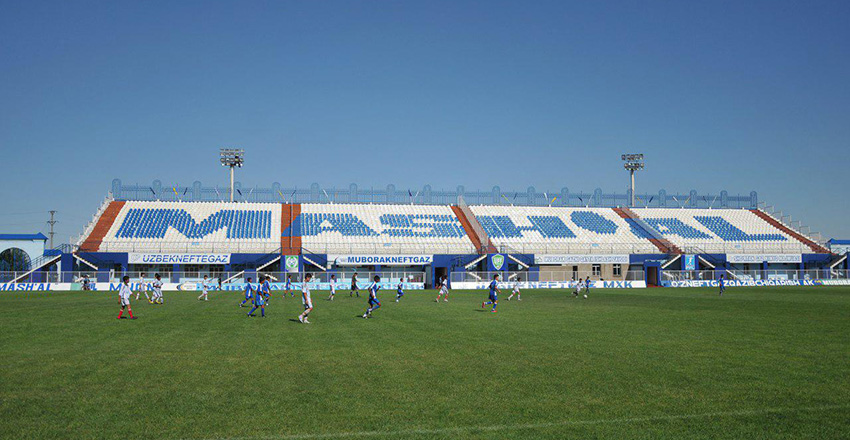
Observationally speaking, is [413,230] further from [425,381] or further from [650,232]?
[425,381]

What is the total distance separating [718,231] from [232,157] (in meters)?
64.1

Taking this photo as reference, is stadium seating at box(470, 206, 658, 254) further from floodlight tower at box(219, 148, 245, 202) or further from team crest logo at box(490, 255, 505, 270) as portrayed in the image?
floodlight tower at box(219, 148, 245, 202)

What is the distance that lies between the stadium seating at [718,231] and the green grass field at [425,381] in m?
53.6

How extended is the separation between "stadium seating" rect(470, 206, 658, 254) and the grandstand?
15 cm

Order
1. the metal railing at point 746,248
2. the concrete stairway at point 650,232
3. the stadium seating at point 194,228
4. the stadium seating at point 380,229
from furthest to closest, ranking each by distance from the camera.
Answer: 1. the metal railing at point 746,248
2. the concrete stairway at point 650,232
3. the stadium seating at point 380,229
4. the stadium seating at point 194,228

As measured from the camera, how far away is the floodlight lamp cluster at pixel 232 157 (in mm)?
79125

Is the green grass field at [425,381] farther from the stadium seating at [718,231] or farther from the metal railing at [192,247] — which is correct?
the stadium seating at [718,231]

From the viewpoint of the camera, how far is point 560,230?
2849 inches

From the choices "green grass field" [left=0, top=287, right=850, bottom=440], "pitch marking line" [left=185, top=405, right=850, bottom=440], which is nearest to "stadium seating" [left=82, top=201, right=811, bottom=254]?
"green grass field" [left=0, top=287, right=850, bottom=440]

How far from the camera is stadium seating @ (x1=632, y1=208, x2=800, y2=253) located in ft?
235

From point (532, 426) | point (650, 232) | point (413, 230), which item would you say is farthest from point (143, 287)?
point (650, 232)

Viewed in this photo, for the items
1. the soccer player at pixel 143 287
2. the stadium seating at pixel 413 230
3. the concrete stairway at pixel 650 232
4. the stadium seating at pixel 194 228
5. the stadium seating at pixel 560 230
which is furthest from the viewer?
the concrete stairway at pixel 650 232

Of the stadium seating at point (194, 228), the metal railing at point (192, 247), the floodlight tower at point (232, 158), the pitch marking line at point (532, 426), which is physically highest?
the floodlight tower at point (232, 158)

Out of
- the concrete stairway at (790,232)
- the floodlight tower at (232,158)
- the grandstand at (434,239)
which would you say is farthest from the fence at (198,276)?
the concrete stairway at (790,232)
